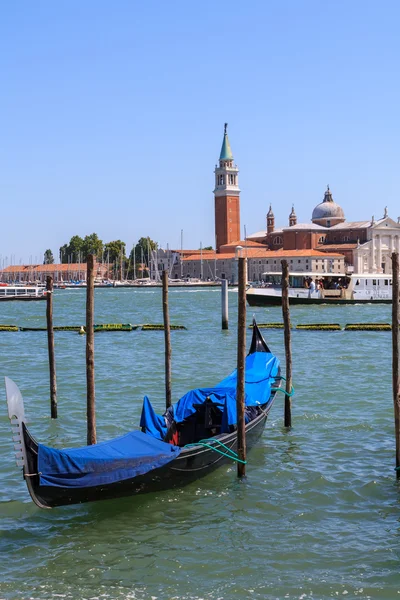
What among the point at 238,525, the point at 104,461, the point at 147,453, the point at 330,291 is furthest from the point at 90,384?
the point at 330,291

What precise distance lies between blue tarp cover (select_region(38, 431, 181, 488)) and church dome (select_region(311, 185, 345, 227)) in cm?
8639

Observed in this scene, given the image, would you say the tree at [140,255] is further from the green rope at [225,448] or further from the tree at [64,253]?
the green rope at [225,448]

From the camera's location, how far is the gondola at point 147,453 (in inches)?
241

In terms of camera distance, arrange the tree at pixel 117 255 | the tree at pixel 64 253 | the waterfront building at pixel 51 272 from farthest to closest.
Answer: the tree at pixel 64 253
the waterfront building at pixel 51 272
the tree at pixel 117 255

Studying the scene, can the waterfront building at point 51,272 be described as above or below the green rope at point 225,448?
above

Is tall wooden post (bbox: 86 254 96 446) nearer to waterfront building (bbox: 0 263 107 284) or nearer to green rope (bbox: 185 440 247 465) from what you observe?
green rope (bbox: 185 440 247 465)

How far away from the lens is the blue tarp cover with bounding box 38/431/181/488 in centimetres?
621

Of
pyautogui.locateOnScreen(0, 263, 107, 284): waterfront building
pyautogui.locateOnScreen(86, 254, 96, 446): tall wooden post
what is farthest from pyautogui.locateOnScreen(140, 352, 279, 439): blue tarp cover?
pyautogui.locateOnScreen(0, 263, 107, 284): waterfront building

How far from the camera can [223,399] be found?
8648 millimetres

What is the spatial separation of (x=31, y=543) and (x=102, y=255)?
100206 millimetres

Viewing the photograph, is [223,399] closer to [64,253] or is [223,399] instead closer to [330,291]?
[330,291]

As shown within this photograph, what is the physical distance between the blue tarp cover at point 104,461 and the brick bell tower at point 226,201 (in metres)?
90.0

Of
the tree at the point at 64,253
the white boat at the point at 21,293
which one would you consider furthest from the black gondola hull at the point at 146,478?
the tree at the point at 64,253

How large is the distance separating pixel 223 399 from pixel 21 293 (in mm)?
49995
